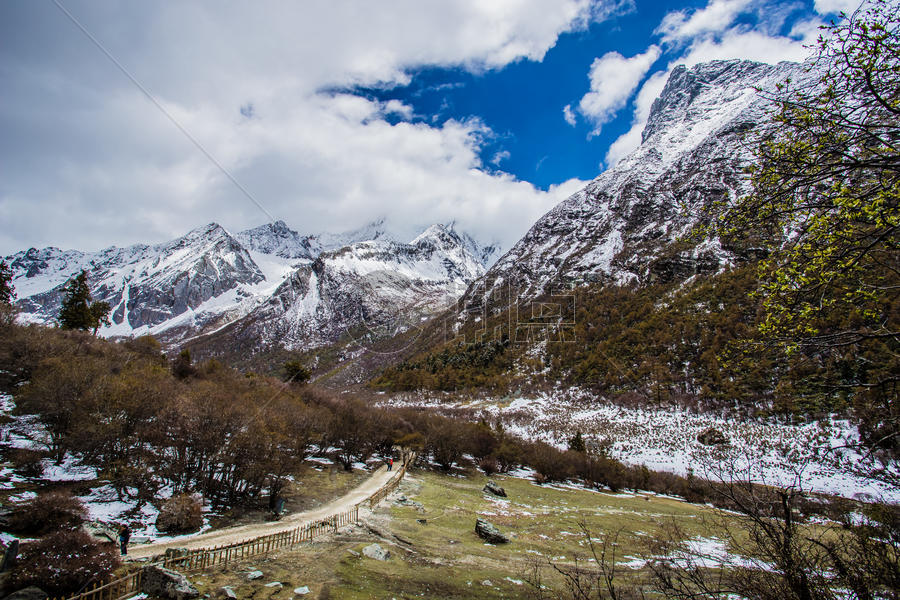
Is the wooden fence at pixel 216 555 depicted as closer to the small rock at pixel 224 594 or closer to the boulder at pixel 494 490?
the small rock at pixel 224 594

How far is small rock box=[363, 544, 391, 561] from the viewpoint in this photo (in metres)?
16.7

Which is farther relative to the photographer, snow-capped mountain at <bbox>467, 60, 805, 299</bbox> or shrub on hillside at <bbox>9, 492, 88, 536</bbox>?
snow-capped mountain at <bbox>467, 60, 805, 299</bbox>

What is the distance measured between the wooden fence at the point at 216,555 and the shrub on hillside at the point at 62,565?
→ 1.72 feet

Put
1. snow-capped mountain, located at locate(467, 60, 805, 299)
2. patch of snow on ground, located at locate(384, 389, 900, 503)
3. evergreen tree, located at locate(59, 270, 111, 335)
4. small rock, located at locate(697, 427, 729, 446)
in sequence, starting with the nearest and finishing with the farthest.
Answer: patch of snow on ground, located at locate(384, 389, 900, 503) → small rock, located at locate(697, 427, 729, 446) → evergreen tree, located at locate(59, 270, 111, 335) → snow-capped mountain, located at locate(467, 60, 805, 299)

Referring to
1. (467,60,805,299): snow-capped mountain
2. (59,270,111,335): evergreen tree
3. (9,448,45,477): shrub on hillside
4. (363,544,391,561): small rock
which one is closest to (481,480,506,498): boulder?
(363,544,391,561): small rock

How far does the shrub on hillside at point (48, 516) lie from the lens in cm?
1466

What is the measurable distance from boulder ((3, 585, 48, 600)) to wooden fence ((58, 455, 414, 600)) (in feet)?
3.57

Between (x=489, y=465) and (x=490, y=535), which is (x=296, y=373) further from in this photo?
(x=490, y=535)

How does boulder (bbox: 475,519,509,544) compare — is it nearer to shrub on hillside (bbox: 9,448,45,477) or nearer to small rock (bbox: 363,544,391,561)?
small rock (bbox: 363,544,391,561)

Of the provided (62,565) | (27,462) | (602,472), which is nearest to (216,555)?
(62,565)

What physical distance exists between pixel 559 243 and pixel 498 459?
149224mm

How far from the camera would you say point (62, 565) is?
37.8 feet

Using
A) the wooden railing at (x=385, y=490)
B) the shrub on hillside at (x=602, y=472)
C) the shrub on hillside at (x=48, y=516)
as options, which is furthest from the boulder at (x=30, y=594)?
the shrub on hillside at (x=602, y=472)

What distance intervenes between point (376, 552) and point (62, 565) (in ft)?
35.2
